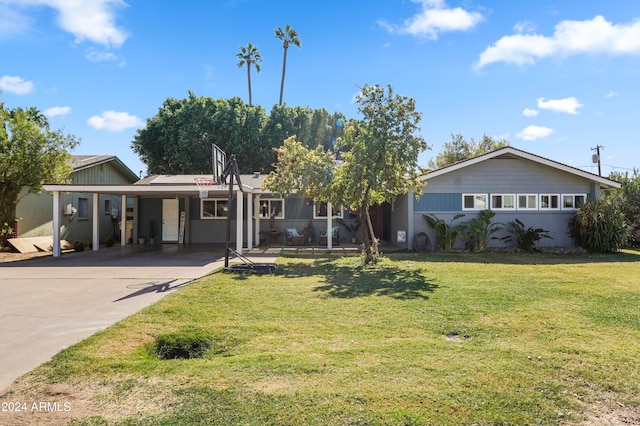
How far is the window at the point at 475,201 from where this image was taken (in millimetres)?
14578

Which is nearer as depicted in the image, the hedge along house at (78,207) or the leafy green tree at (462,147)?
the hedge along house at (78,207)

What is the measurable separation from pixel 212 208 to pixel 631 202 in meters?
18.9

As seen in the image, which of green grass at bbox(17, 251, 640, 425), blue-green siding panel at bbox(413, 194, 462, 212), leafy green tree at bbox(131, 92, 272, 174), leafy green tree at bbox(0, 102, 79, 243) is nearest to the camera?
green grass at bbox(17, 251, 640, 425)

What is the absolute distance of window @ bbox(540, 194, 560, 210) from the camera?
14.7 meters

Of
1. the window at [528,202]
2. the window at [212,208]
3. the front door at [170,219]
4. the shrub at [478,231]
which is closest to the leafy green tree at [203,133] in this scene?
the front door at [170,219]

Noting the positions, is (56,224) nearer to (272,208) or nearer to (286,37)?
(272,208)

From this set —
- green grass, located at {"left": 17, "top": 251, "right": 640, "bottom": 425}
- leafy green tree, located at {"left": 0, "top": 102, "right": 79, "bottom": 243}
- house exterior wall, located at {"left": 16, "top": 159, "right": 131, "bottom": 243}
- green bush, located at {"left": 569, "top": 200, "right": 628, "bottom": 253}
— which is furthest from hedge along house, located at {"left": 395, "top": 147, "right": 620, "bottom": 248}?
house exterior wall, located at {"left": 16, "top": 159, "right": 131, "bottom": 243}

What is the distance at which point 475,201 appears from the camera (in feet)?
47.9

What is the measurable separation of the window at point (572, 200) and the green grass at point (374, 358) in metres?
8.55

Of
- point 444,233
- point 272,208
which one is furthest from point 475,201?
point 272,208

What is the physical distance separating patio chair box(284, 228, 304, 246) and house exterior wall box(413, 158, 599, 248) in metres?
4.97

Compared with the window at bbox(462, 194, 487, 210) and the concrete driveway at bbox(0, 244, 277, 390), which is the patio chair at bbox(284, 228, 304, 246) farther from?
the window at bbox(462, 194, 487, 210)

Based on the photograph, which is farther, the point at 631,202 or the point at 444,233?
the point at 631,202

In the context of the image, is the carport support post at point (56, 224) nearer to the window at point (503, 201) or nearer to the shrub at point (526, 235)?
the window at point (503, 201)
